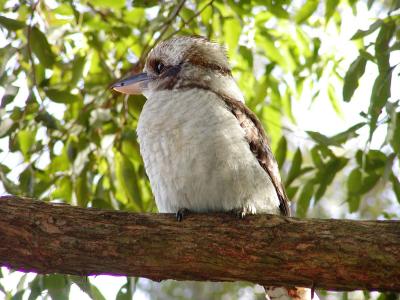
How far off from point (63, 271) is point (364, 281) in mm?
925

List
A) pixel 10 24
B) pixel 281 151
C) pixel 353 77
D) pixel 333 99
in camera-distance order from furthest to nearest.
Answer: pixel 333 99, pixel 281 151, pixel 10 24, pixel 353 77

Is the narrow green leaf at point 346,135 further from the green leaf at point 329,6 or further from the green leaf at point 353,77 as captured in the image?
the green leaf at point 329,6

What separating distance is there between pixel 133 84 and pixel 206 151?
71 cm

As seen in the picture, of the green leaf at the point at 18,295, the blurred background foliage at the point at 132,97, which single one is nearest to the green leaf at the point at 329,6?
the blurred background foliage at the point at 132,97

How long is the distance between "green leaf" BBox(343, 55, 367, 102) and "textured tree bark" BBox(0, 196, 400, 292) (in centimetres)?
62

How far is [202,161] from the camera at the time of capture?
265 centimetres

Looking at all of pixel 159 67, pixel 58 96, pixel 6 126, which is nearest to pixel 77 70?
pixel 58 96

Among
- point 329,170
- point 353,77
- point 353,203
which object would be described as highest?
point 353,77

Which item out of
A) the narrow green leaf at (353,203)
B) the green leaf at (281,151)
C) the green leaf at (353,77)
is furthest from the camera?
the green leaf at (281,151)

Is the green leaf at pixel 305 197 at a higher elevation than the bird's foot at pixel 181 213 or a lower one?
higher

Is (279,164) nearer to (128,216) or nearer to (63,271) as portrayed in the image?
(128,216)

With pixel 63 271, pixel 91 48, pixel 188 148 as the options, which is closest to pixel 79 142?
pixel 91 48

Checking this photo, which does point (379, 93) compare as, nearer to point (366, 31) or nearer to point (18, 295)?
point (366, 31)

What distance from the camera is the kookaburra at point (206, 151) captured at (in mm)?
2664
